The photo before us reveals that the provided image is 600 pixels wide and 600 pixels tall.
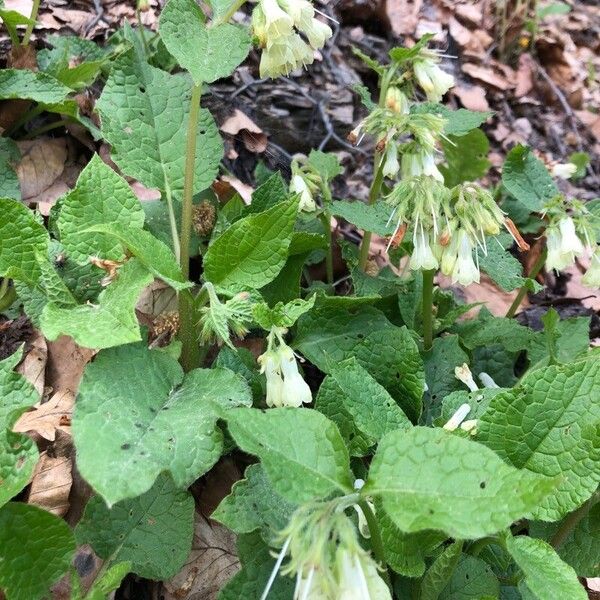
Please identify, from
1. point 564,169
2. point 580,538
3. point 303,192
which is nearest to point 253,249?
point 303,192

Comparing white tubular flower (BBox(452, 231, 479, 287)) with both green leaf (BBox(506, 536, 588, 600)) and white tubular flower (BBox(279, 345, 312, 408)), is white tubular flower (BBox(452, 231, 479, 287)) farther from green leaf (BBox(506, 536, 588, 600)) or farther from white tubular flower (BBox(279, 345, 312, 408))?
green leaf (BBox(506, 536, 588, 600))

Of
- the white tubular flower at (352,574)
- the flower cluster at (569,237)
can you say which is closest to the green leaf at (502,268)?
the flower cluster at (569,237)

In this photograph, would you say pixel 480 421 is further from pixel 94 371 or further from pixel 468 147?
pixel 468 147

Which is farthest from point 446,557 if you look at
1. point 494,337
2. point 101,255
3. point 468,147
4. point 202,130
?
point 468,147

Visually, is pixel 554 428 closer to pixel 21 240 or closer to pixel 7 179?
pixel 21 240

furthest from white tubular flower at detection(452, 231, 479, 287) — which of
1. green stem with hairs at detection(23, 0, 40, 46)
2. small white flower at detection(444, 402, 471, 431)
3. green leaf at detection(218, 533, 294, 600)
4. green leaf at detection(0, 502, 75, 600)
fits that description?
green stem with hairs at detection(23, 0, 40, 46)

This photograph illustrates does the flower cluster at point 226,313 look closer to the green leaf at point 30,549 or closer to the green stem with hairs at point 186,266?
the green stem with hairs at point 186,266
